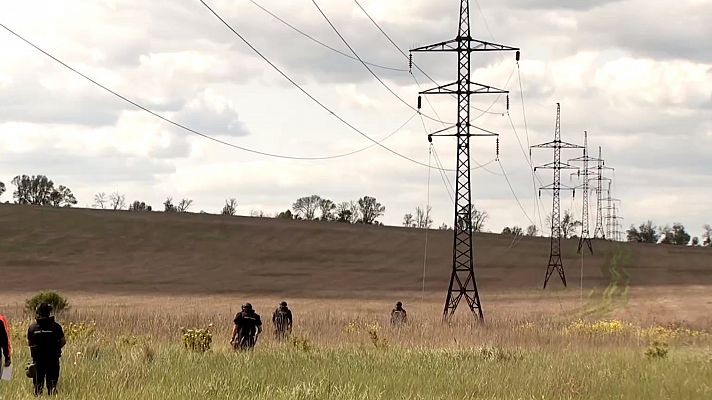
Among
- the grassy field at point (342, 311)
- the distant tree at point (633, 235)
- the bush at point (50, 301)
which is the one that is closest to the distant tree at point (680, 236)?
the distant tree at point (633, 235)

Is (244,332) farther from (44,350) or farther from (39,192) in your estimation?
(39,192)

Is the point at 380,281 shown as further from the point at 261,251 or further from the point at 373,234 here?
the point at 373,234

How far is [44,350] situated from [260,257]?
76692 mm

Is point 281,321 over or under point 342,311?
under

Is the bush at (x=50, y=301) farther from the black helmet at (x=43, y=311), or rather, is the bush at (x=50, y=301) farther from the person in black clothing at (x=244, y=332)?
the black helmet at (x=43, y=311)

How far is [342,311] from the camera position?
48531 millimetres

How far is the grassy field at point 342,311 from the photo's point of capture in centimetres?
1507

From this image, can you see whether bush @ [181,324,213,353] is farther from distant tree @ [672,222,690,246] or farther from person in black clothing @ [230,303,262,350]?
distant tree @ [672,222,690,246]

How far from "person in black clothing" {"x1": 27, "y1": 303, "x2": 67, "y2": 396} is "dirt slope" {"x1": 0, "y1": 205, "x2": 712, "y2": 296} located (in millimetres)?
53267

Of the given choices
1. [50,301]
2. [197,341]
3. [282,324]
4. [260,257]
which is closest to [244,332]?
[197,341]

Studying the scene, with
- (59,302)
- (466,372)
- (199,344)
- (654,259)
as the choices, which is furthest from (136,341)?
(654,259)

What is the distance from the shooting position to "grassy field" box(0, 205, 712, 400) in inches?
593

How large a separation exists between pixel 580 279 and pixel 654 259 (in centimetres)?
2585

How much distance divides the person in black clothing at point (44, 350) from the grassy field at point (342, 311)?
0.44m
